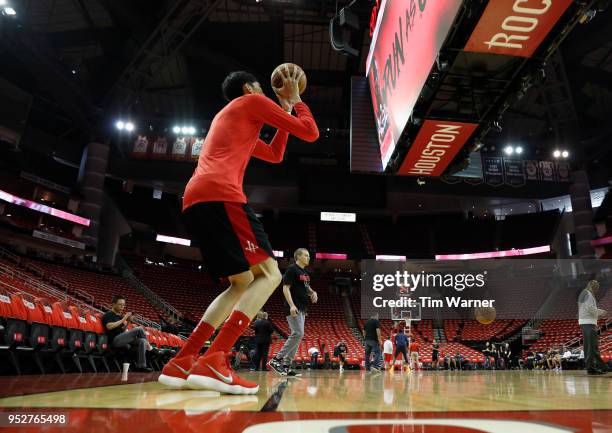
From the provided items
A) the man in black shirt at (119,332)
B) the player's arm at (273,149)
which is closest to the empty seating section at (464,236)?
the man in black shirt at (119,332)

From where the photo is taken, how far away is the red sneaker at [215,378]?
167 cm

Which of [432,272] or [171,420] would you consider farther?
[432,272]

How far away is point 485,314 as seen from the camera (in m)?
19.9

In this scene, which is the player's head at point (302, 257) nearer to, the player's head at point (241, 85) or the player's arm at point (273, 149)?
the player's arm at point (273, 149)

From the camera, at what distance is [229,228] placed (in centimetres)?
188

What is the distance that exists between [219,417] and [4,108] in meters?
19.7

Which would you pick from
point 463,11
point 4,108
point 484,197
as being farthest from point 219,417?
→ point 484,197

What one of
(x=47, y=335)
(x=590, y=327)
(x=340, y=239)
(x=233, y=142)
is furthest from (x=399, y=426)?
(x=340, y=239)

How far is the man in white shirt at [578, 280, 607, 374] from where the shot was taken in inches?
218

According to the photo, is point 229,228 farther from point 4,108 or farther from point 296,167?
point 296,167

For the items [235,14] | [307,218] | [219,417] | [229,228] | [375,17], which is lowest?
[219,417]

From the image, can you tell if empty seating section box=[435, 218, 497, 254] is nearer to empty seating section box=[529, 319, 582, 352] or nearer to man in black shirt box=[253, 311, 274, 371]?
empty seating section box=[529, 319, 582, 352]

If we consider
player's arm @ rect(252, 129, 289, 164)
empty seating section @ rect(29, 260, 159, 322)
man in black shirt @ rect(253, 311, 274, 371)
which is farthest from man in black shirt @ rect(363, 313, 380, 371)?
empty seating section @ rect(29, 260, 159, 322)

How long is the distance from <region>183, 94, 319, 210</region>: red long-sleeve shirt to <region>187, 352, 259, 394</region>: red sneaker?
69cm
